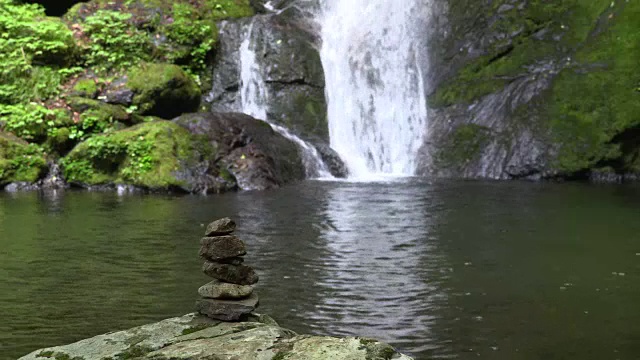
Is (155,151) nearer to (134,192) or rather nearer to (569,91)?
(134,192)

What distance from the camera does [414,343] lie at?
209 inches

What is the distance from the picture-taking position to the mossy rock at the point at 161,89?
19.0m

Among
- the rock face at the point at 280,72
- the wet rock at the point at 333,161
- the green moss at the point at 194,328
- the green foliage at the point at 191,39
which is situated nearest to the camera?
the green moss at the point at 194,328

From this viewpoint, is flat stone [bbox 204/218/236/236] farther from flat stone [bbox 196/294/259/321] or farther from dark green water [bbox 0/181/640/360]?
dark green water [bbox 0/181/640/360]

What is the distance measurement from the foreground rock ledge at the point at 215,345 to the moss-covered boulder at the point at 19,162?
13.4m

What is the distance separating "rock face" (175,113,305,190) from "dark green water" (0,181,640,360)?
285cm

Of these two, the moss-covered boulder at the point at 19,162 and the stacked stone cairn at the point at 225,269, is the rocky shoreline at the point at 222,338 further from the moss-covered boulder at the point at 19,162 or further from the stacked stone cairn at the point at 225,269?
the moss-covered boulder at the point at 19,162

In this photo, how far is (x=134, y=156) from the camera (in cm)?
1617

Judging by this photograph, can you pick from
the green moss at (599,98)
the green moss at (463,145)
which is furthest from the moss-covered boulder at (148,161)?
the green moss at (599,98)

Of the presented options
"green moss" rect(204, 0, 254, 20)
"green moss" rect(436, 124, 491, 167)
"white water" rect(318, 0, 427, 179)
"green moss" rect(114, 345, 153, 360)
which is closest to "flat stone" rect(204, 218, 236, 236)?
"green moss" rect(114, 345, 153, 360)

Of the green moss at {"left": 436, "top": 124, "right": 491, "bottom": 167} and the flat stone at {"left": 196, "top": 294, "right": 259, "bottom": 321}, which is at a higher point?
the green moss at {"left": 436, "top": 124, "right": 491, "bottom": 167}

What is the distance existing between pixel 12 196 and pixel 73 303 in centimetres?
942

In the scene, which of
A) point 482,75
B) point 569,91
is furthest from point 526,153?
point 482,75

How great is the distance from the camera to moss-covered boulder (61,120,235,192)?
51.5ft
